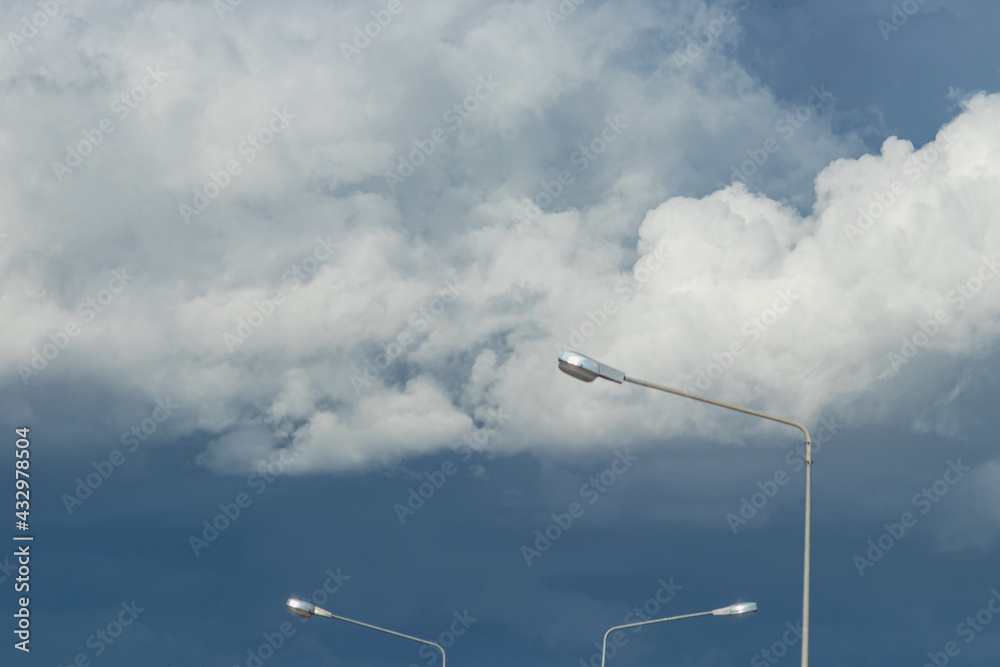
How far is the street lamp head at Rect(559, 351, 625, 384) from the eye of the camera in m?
22.5

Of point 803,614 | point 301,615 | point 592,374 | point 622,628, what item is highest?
point 622,628

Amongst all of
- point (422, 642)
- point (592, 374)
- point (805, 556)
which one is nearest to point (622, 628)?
point (422, 642)

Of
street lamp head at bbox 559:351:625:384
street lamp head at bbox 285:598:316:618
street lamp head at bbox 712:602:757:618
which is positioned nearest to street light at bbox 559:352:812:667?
street lamp head at bbox 559:351:625:384

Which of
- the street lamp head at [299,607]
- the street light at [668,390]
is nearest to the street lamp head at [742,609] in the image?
the street light at [668,390]

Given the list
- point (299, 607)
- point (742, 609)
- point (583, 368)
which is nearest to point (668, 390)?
point (583, 368)

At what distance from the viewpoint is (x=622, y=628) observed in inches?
2115

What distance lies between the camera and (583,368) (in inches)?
887

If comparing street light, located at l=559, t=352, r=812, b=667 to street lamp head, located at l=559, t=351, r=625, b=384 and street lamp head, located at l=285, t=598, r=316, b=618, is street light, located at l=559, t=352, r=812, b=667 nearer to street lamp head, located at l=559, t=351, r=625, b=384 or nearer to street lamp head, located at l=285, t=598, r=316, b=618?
street lamp head, located at l=559, t=351, r=625, b=384

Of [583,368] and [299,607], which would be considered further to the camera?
[299,607]

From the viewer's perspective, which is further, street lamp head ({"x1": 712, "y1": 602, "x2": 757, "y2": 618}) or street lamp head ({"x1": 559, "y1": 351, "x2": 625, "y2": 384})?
street lamp head ({"x1": 712, "y1": 602, "x2": 757, "y2": 618})

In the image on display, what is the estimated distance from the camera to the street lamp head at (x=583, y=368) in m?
22.5

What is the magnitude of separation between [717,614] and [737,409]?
15.3m

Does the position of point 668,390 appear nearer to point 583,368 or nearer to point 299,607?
point 583,368

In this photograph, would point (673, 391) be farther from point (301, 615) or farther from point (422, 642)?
point (422, 642)
